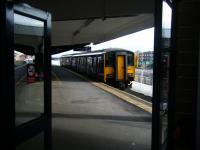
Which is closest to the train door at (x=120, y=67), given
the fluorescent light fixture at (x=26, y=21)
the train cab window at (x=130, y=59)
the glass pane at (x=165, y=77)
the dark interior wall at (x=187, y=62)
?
the train cab window at (x=130, y=59)

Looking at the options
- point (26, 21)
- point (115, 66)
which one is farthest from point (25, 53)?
point (115, 66)

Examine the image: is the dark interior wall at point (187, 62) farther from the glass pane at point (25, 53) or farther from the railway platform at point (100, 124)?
the railway platform at point (100, 124)

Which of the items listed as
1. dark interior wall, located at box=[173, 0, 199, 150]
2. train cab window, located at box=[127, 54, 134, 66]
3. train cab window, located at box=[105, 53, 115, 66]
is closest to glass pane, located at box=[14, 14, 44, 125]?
dark interior wall, located at box=[173, 0, 199, 150]

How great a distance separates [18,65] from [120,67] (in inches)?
790

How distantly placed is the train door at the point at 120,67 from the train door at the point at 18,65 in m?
18.8

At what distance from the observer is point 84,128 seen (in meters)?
8.45

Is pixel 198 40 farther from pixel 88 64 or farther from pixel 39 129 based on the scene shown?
pixel 88 64

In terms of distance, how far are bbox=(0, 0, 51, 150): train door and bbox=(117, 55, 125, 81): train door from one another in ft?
61.6

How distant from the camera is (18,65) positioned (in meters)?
3.64

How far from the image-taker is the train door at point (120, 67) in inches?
922

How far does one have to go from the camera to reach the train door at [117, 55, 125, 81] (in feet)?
76.8

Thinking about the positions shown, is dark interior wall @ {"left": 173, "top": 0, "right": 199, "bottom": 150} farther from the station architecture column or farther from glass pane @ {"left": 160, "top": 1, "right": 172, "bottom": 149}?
glass pane @ {"left": 160, "top": 1, "right": 172, "bottom": 149}

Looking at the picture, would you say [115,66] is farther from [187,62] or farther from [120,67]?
[187,62]

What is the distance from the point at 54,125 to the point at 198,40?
5.05 metres
